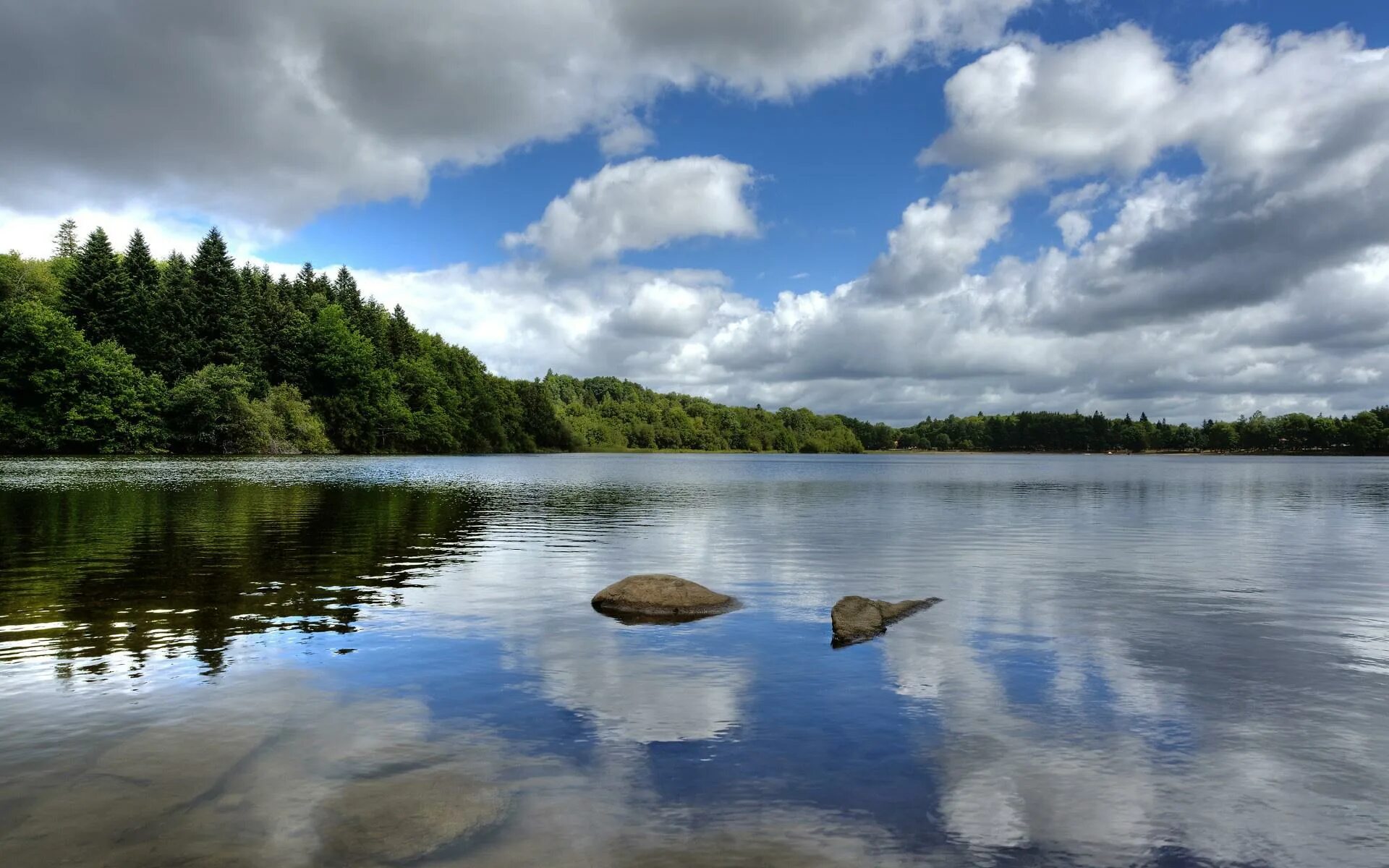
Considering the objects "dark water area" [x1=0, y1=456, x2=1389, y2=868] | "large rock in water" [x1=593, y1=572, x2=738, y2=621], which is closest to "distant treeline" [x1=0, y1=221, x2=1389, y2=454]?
"dark water area" [x1=0, y1=456, x2=1389, y2=868]

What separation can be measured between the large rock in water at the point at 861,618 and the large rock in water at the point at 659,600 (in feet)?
10.5

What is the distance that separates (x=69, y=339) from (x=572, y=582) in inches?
4640

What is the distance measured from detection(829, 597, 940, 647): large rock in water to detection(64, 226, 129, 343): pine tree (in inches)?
5420

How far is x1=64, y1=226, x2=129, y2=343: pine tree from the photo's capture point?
120 meters

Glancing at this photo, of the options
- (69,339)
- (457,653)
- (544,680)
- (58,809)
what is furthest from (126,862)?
(69,339)

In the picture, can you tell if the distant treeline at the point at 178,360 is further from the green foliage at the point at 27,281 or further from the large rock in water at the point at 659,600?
the large rock in water at the point at 659,600

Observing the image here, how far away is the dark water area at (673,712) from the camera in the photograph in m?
8.56

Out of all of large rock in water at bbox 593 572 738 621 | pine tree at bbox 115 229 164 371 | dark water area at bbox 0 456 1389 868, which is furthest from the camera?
pine tree at bbox 115 229 164 371

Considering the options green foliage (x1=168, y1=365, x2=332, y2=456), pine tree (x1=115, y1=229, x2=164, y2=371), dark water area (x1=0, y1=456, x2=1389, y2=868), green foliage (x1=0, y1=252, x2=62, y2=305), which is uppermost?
green foliage (x1=0, y1=252, x2=62, y2=305)

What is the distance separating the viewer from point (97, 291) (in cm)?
12138

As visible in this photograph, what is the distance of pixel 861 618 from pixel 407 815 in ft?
38.7

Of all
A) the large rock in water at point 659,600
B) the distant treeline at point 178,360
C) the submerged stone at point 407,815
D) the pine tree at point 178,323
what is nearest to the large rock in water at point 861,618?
the large rock in water at point 659,600

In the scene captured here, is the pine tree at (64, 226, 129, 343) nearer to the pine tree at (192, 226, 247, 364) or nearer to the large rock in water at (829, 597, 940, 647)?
the pine tree at (192, 226, 247, 364)

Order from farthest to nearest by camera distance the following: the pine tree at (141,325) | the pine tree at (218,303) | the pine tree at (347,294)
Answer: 1. the pine tree at (347,294)
2. the pine tree at (218,303)
3. the pine tree at (141,325)
